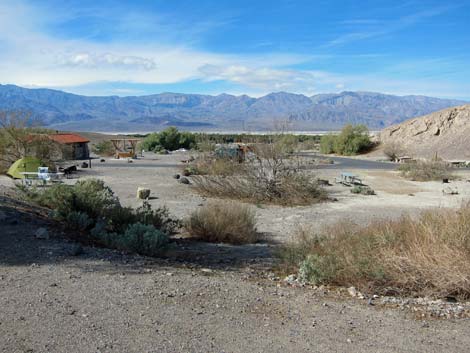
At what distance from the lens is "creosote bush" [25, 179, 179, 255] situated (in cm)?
963

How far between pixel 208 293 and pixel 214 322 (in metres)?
1.05

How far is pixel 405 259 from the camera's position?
689cm

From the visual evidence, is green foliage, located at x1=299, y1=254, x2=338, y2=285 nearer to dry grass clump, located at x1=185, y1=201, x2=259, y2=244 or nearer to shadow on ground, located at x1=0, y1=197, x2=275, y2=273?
shadow on ground, located at x1=0, y1=197, x2=275, y2=273

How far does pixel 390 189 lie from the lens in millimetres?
28688

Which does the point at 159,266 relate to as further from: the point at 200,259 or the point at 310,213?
the point at 310,213

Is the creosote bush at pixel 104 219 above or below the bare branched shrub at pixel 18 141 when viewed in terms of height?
below

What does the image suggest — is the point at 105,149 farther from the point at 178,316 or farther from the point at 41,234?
the point at 178,316

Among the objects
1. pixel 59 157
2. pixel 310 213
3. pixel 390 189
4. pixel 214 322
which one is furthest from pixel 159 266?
pixel 59 157

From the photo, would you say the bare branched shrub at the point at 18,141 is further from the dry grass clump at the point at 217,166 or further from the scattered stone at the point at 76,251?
the scattered stone at the point at 76,251

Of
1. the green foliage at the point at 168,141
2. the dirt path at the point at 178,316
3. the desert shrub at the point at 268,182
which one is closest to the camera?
the dirt path at the point at 178,316

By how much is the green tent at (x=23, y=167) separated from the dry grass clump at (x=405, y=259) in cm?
2308

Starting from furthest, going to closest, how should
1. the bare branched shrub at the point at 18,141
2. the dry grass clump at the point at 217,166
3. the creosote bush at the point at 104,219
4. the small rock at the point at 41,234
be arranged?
the bare branched shrub at the point at 18,141, the dry grass clump at the point at 217,166, the creosote bush at the point at 104,219, the small rock at the point at 41,234

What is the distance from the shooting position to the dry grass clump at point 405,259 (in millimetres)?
6652

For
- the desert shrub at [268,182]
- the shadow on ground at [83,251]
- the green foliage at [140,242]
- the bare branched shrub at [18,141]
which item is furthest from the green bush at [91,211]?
the bare branched shrub at [18,141]
